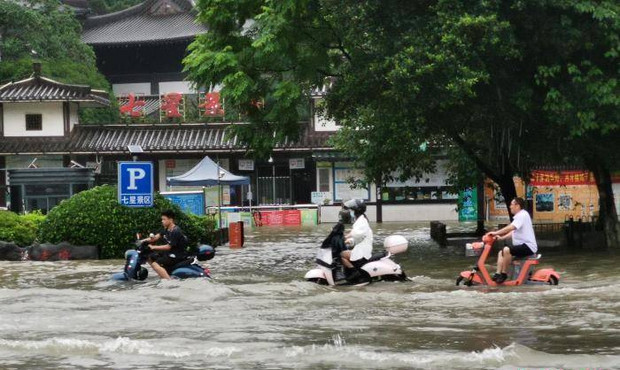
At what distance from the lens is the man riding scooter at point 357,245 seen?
18.9 metres

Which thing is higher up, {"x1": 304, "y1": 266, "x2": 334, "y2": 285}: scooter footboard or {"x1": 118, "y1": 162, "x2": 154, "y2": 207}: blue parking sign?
{"x1": 118, "y1": 162, "x2": 154, "y2": 207}: blue parking sign

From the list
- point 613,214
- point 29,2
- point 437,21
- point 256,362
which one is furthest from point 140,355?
point 29,2

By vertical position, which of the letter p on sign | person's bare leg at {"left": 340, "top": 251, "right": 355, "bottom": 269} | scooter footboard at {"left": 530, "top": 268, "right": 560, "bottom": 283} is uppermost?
the letter p on sign

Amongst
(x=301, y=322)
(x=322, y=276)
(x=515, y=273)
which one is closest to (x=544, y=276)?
(x=515, y=273)

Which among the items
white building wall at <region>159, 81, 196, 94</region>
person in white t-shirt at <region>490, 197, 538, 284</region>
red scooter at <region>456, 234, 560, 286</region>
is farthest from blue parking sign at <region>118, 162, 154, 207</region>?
white building wall at <region>159, 81, 196, 94</region>

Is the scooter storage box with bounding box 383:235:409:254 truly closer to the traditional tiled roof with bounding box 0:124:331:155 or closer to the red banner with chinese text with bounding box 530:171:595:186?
the red banner with chinese text with bounding box 530:171:595:186

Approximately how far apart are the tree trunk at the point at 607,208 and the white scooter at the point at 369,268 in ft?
32.9

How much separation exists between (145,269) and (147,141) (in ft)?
105

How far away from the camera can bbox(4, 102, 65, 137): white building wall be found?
171 feet

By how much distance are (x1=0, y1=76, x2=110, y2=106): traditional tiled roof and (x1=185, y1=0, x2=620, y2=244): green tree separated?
2317cm

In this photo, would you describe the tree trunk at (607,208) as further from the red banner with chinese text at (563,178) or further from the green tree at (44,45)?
the green tree at (44,45)

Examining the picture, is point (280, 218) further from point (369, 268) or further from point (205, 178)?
point (369, 268)

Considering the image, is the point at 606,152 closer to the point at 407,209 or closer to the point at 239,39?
the point at 239,39

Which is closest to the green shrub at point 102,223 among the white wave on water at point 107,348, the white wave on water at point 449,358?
the white wave on water at point 107,348
